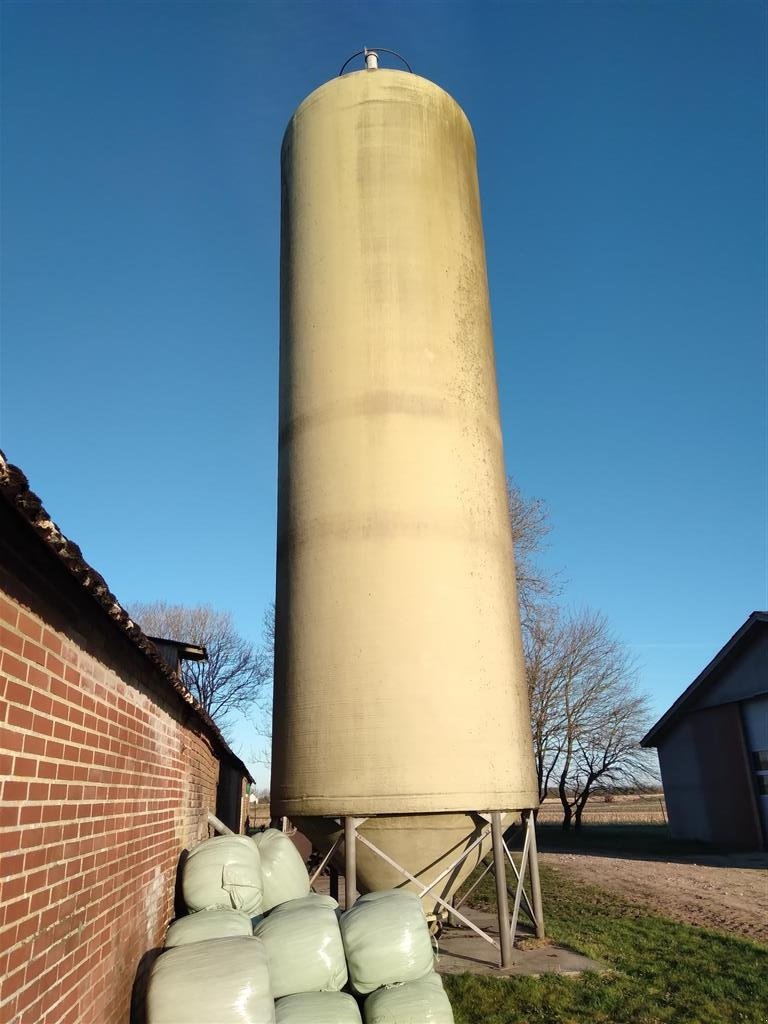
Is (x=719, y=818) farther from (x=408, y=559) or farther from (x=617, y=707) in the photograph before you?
(x=408, y=559)

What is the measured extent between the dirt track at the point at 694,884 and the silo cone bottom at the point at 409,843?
4.55m

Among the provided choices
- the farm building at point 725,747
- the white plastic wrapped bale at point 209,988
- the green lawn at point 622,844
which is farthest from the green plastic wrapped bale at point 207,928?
the farm building at point 725,747

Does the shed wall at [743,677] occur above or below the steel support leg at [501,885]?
above

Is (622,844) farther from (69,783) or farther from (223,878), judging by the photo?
(69,783)

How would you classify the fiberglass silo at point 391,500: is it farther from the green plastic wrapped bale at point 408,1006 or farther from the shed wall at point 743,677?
the shed wall at point 743,677

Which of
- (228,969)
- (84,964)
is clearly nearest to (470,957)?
(228,969)

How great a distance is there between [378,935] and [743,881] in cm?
1151

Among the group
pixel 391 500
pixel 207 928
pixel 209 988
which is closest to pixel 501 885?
pixel 207 928

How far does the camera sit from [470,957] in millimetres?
7672

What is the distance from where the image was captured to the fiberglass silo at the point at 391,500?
6742mm

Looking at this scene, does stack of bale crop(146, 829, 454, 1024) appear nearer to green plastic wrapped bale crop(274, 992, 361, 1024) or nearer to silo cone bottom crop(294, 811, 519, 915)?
green plastic wrapped bale crop(274, 992, 361, 1024)

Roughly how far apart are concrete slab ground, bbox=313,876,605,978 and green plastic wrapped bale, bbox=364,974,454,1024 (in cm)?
204

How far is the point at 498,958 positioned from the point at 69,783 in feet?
20.3

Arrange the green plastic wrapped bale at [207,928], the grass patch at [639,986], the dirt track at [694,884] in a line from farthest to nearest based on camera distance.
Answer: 1. the dirt track at [694,884]
2. the grass patch at [639,986]
3. the green plastic wrapped bale at [207,928]
